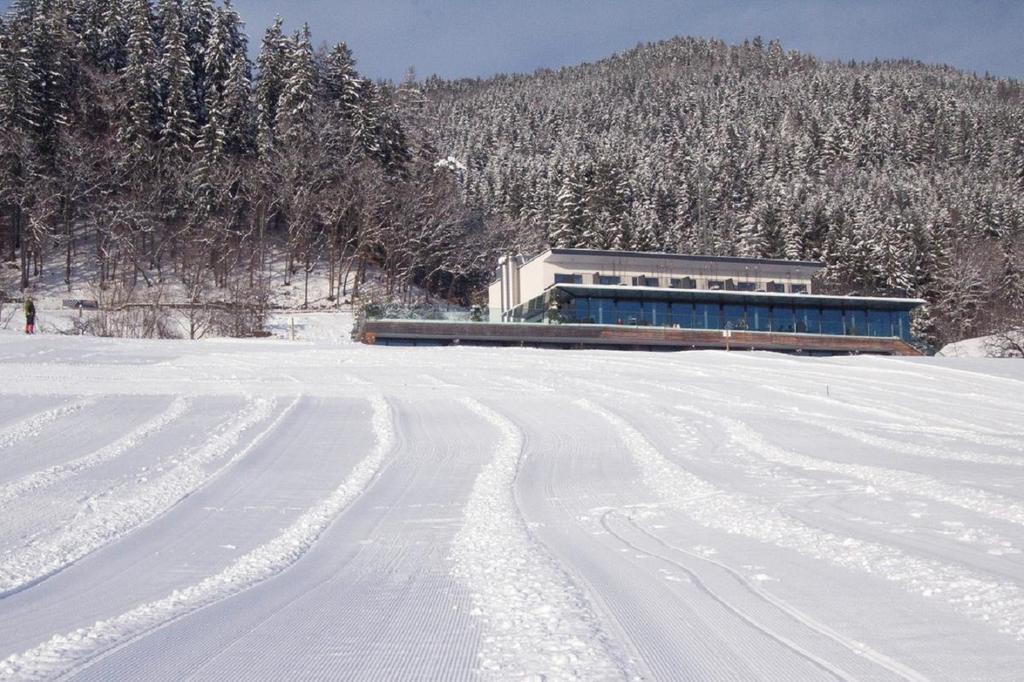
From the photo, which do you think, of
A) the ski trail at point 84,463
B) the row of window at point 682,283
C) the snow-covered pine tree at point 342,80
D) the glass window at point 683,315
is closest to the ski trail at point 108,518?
the ski trail at point 84,463

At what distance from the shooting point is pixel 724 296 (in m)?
52.8

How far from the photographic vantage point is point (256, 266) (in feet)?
197

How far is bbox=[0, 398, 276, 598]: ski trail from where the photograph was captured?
639 cm

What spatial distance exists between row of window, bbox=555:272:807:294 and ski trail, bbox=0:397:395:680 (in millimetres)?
45851

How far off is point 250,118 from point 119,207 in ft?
44.9

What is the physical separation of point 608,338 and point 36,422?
36.8m

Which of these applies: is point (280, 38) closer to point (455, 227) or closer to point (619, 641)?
point (455, 227)

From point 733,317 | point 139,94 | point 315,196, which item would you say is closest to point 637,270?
point 733,317

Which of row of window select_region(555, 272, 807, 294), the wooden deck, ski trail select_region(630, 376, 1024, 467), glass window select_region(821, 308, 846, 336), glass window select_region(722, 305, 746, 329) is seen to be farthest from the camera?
row of window select_region(555, 272, 807, 294)

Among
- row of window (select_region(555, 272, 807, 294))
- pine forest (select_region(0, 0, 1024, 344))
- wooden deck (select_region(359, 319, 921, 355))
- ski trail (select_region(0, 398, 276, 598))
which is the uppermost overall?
pine forest (select_region(0, 0, 1024, 344))

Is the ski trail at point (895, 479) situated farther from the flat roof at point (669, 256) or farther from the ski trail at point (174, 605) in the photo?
the flat roof at point (669, 256)

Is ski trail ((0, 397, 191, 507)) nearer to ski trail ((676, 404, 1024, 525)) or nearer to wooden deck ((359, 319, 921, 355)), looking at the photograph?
ski trail ((676, 404, 1024, 525))

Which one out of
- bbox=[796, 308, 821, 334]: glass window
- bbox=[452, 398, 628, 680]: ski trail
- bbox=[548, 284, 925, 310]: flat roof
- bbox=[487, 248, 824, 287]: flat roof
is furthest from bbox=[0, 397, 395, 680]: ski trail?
bbox=[796, 308, 821, 334]: glass window

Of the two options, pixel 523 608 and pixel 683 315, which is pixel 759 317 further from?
pixel 523 608
